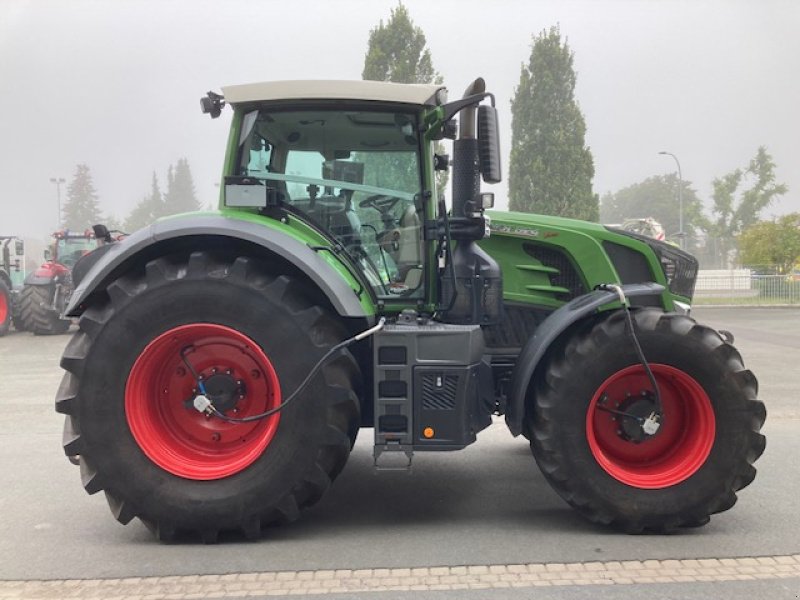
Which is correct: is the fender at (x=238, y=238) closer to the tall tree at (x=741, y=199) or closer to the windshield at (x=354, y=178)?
the windshield at (x=354, y=178)

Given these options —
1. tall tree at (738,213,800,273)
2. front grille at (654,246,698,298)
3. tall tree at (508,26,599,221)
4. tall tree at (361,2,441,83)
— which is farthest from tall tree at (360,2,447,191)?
front grille at (654,246,698,298)

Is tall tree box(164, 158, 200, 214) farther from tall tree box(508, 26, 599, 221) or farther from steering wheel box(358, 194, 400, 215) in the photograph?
steering wheel box(358, 194, 400, 215)

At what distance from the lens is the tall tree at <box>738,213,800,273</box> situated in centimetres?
2703

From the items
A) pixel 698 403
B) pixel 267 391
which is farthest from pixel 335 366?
pixel 698 403

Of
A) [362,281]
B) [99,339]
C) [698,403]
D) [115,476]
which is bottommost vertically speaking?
[115,476]

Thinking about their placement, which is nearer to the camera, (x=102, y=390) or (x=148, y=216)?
(x=102, y=390)

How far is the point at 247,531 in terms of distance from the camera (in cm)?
367

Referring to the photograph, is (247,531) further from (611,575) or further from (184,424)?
(611,575)

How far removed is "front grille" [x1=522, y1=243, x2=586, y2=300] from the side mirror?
37.0 inches

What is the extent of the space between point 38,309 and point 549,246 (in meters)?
14.2

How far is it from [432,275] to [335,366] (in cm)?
92

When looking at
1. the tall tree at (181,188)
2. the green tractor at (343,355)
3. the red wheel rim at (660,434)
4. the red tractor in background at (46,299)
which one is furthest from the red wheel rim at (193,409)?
the tall tree at (181,188)

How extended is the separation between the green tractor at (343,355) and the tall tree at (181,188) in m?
116

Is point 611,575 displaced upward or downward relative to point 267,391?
downward
